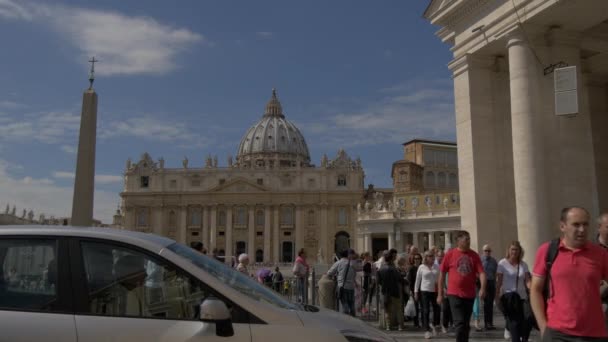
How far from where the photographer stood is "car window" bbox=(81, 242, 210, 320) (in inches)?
140

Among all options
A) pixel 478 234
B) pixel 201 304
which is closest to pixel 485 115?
pixel 478 234

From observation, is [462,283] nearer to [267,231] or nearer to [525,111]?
[525,111]

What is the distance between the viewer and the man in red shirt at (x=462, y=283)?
6.42 m

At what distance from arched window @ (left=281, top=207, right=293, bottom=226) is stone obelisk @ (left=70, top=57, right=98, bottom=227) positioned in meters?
71.3

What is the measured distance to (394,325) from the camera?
9.87 metres

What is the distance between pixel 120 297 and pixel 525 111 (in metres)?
10.3

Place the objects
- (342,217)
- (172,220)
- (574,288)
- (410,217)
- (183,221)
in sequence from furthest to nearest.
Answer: (172,220) → (183,221) → (342,217) → (410,217) → (574,288)

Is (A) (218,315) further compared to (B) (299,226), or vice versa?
(B) (299,226)

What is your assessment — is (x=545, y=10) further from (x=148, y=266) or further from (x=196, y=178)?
(x=196, y=178)

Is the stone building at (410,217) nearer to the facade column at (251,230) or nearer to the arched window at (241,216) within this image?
the facade column at (251,230)

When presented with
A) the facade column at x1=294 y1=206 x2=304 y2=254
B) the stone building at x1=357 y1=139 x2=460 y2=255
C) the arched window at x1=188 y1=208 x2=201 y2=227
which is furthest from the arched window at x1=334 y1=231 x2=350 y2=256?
the arched window at x1=188 y1=208 x2=201 y2=227

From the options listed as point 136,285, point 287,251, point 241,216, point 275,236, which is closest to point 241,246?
point 241,216

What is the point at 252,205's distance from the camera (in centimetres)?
8712

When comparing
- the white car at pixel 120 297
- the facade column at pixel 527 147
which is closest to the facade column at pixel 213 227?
the facade column at pixel 527 147
